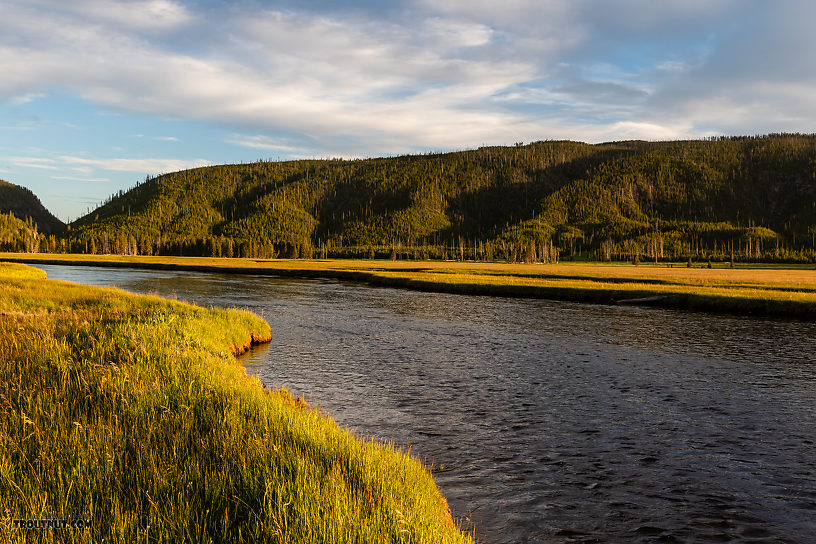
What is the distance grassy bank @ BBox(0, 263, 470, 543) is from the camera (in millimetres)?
5652

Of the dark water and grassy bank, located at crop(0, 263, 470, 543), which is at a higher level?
grassy bank, located at crop(0, 263, 470, 543)

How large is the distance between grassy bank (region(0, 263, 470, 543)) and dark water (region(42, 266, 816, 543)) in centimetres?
299

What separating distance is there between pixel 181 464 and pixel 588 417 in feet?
39.5

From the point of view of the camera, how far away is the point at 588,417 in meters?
15.1

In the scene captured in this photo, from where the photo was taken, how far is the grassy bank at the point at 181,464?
5.65 m

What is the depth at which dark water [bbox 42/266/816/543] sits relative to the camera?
31.5ft

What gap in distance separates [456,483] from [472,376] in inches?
377

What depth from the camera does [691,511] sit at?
31.9 feet

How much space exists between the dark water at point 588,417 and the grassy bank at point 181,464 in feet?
9.82

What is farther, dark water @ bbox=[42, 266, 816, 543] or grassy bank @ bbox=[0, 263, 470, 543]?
dark water @ bbox=[42, 266, 816, 543]

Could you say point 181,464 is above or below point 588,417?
above

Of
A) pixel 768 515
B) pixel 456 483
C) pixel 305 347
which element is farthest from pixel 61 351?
pixel 768 515

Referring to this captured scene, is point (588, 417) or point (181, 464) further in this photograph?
point (588, 417)

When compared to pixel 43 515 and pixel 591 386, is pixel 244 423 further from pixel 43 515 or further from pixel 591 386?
pixel 591 386
